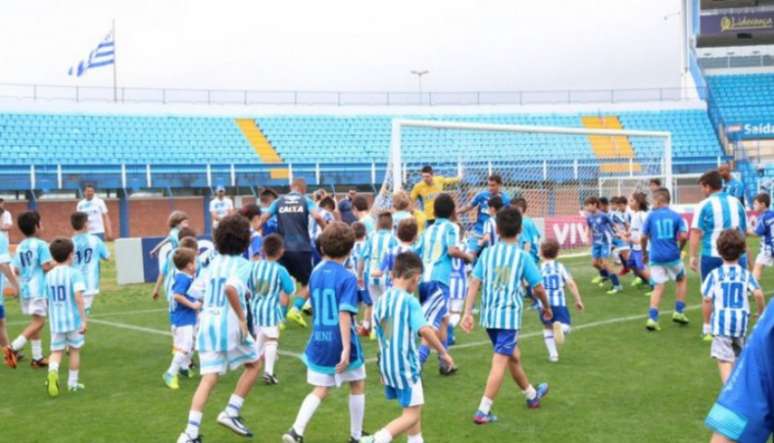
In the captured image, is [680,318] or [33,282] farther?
[680,318]

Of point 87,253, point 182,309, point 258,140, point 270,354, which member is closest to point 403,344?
point 270,354

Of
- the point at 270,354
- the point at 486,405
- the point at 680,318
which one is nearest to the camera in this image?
the point at 486,405

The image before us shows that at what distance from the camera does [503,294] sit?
21.7 feet

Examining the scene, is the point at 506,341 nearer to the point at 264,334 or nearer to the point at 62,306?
the point at 264,334

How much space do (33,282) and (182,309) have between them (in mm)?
2175

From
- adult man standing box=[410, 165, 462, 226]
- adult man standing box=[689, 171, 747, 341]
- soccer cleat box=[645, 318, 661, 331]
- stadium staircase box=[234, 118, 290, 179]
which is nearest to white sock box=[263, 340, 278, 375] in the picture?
adult man standing box=[410, 165, 462, 226]

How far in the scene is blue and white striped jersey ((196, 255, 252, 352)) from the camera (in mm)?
6156

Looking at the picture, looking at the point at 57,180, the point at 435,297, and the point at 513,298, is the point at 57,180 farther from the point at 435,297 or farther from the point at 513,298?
the point at 513,298

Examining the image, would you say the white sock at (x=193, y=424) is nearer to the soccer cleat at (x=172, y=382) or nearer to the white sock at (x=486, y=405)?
the white sock at (x=486, y=405)

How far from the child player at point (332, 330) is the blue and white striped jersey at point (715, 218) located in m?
5.19

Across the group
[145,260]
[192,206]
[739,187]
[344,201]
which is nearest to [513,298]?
[739,187]

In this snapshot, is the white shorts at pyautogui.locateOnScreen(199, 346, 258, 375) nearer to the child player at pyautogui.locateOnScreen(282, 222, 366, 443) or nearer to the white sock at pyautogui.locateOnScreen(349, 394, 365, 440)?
the child player at pyautogui.locateOnScreen(282, 222, 366, 443)

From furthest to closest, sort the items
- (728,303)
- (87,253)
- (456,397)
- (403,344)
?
(87,253)
(456,397)
(728,303)
(403,344)

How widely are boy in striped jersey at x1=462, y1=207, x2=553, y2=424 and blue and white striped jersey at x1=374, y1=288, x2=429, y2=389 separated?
1.19m
